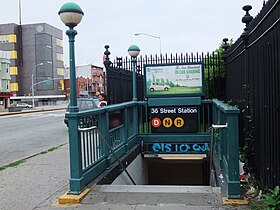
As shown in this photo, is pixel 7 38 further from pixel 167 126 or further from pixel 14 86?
pixel 167 126

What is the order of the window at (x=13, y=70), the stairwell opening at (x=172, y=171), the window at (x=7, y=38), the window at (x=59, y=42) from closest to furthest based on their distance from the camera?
the stairwell opening at (x=172, y=171) < the window at (x=7, y=38) < the window at (x=13, y=70) < the window at (x=59, y=42)

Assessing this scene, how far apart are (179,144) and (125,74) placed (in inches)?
145

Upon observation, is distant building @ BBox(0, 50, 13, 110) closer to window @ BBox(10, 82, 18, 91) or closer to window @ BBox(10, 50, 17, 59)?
window @ BBox(10, 50, 17, 59)

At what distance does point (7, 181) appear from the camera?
6352mm

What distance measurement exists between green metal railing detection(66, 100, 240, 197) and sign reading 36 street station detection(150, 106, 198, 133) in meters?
0.15

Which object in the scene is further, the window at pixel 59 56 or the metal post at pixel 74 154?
the window at pixel 59 56

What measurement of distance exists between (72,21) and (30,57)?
310ft

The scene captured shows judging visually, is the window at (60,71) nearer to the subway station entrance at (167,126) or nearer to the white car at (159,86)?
the subway station entrance at (167,126)

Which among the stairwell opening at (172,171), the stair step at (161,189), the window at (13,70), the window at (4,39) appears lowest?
the stairwell opening at (172,171)

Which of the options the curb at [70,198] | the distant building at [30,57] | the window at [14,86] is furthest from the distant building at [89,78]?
the curb at [70,198]

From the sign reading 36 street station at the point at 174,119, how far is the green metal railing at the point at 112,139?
15cm

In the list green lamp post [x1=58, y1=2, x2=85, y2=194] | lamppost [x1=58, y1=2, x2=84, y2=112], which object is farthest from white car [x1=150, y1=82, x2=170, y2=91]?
green lamp post [x1=58, y1=2, x2=85, y2=194]

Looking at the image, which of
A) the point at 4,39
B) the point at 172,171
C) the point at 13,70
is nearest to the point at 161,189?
the point at 172,171

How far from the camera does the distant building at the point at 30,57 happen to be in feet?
302
